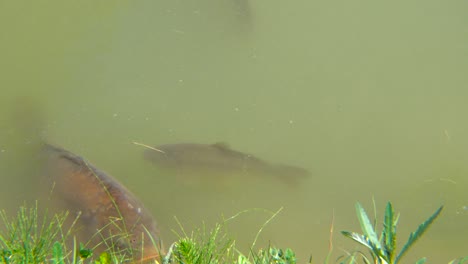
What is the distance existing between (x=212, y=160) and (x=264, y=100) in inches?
24.5

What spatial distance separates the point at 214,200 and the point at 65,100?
1191 mm

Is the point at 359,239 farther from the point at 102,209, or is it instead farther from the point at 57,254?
the point at 102,209

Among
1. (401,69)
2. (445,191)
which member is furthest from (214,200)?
(401,69)

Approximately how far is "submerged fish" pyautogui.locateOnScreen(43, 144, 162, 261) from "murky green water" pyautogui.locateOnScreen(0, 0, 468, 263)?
0.35 meters

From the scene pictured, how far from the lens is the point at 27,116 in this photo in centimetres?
397

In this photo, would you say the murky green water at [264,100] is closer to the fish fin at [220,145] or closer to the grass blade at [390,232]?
the fish fin at [220,145]

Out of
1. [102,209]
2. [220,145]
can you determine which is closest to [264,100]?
[220,145]

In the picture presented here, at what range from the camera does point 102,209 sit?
326 centimetres

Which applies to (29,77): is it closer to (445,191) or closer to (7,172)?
(7,172)

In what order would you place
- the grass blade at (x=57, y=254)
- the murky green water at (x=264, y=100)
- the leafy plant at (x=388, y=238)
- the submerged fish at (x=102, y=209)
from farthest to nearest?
the murky green water at (x=264, y=100) → the submerged fish at (x=102, y=209) → the grass blade at (x=57, y=254) → the leafy plant at (x=388, y=238)

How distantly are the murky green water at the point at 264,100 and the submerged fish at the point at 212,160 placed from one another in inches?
2.9

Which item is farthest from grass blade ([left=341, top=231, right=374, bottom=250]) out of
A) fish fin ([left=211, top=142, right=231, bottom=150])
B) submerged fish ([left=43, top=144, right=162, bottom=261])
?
→ fish fin ([left=211, top=142, right=231, bottom=150])

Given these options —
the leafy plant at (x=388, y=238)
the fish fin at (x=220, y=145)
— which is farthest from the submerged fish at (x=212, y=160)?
the leafy plant at (x=388, y=238)

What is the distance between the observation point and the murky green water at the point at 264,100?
151 inches
